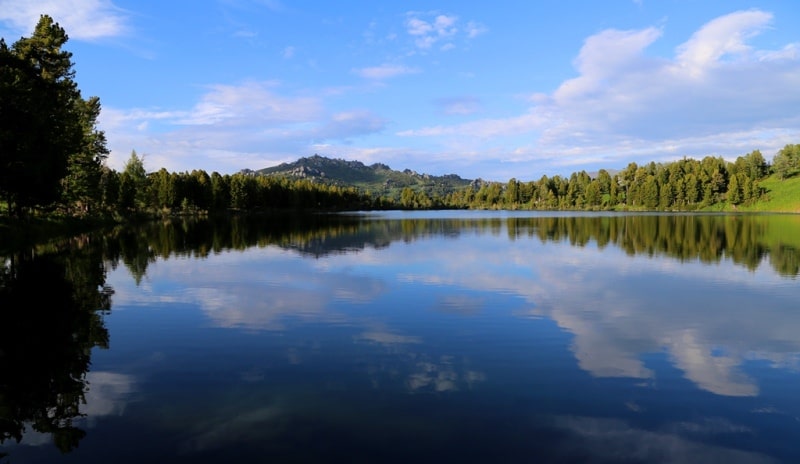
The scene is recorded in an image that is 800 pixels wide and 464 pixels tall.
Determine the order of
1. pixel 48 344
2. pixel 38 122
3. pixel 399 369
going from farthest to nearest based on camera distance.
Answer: pixel 38 122 < pixel 48 344 < pixel 399 369

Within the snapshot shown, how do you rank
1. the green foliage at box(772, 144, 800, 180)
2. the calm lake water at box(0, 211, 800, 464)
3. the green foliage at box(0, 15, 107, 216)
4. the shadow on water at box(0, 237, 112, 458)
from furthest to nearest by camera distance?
the green foliage at box(772, 144, 800, 180) → the green foliage at box(0, 15, 107, 216) → the shadow on water at box(0, 237, 112, 458) → the calm lake water at box(0, 211, 800, 464)

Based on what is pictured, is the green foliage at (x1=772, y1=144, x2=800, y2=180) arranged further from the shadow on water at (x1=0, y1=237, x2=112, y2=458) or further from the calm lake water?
the shadow on water at (x1=0, y1=237, x2=112, y2=458)

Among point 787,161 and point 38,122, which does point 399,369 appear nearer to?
point 38,122

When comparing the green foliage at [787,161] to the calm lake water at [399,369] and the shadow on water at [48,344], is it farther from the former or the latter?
the shadow on water at [48,344]

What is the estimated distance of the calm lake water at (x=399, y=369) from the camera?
9383 millimetres

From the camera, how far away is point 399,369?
44.1 feet

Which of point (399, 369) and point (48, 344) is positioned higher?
point (48, 344)

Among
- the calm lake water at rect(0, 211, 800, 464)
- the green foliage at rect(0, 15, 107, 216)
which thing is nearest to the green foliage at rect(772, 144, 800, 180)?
the calm lake water at rect(0, 211, 800, 464)

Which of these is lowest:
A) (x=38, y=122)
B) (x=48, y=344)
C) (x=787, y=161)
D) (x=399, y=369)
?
(x=399, y=369)

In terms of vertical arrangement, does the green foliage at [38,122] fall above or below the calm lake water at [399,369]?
above

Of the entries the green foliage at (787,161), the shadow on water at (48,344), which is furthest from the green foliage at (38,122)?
Answer: the green foliage at (787,161)

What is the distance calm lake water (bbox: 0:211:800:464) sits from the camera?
9383mm

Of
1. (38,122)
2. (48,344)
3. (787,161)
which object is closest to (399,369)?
(48,344)

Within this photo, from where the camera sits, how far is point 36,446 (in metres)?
9.27
